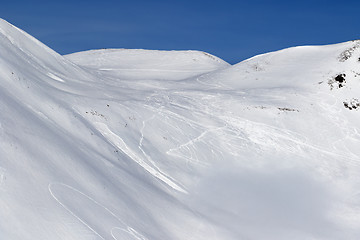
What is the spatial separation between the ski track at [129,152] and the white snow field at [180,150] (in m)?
0.09

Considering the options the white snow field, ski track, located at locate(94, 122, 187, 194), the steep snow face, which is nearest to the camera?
the white snow field

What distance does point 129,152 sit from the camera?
20.8m

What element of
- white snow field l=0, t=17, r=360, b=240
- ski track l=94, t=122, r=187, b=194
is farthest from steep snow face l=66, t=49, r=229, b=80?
→ ski track l=94, t=122, r=187, b=194

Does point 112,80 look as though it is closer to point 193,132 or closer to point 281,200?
point 193,132

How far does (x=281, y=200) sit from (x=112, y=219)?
10.9 m

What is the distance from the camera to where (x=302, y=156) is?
85.5ft

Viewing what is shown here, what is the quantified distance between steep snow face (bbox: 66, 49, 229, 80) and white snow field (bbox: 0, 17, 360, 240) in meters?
2.60

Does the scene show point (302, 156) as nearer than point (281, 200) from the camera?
No

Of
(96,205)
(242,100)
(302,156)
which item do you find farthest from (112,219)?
(242,100)

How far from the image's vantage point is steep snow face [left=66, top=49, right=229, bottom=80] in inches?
1706

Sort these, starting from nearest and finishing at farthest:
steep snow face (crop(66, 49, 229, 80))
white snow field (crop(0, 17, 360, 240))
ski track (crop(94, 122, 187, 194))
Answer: white snow field (crop(0, 17, 360, 240)), ski track (crop(94, 122, 187, 194)), steep snow face (crop(66, 49, 229, 80))

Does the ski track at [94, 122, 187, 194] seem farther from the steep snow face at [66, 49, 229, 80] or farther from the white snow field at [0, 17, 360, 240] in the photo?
the steep snow face at [66, 49, 229, 80]

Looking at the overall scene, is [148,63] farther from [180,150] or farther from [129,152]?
[129,152]

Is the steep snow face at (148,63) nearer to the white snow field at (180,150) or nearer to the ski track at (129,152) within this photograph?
the white snow field at (180,150)
